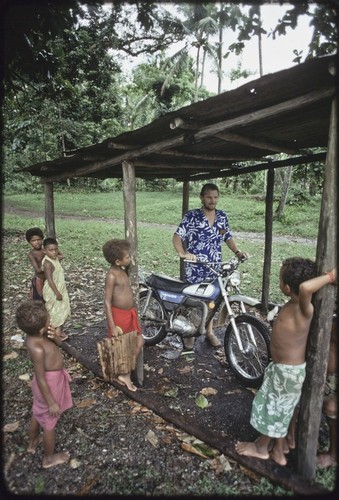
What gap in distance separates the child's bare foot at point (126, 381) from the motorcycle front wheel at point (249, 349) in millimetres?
1176

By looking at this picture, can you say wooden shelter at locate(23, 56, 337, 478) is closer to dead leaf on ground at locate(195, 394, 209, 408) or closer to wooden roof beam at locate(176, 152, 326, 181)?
wooden roof beam at locate(176, 152, 326, 181)

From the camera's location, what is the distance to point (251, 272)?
8852 millimetres

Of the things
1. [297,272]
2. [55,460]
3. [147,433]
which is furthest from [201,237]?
[55,460]

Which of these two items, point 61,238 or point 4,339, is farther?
point 61,238

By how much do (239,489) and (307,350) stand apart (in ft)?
3.75

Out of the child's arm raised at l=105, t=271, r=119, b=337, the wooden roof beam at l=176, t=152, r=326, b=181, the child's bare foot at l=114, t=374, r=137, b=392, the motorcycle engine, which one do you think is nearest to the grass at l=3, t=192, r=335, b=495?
the child's bare foot at l=114, t=374, r=137, b=392

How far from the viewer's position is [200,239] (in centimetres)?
447

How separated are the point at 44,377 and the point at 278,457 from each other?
1.96 metres

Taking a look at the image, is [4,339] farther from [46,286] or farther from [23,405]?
[23,405]

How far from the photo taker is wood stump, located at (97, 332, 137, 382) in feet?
11.4

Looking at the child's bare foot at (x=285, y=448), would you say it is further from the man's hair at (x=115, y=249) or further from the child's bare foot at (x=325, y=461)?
the man's hair at (x=115, y=249)

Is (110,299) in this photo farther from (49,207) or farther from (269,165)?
(269,165)

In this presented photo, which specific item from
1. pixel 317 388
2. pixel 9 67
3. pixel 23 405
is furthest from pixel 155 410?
pixel 9 67

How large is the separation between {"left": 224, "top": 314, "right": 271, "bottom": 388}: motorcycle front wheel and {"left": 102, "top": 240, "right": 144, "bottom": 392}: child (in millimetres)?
1108
